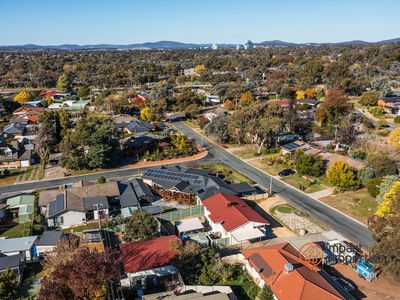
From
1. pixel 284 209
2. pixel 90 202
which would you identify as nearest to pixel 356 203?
pixel 284 209

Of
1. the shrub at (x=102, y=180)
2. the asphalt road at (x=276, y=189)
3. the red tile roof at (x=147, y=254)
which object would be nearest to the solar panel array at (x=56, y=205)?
the shrub at (x=102, y=180)

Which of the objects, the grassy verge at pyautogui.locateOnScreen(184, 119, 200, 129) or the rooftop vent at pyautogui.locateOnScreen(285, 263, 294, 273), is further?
the grassy verge at pyautogui.locateOnScreen(184, 119, 200, 129)

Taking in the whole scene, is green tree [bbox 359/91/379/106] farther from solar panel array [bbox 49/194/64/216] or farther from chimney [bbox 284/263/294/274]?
solar panel array [bbox 49/194/64/216]

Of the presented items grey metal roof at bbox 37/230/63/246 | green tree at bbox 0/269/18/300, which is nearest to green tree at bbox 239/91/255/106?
grey metal roof at bbox 37/230/63/246

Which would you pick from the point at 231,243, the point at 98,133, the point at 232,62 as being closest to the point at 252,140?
the point at 98,133

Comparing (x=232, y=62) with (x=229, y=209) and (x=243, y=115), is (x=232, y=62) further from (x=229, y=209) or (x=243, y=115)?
(x=229, y=209)
